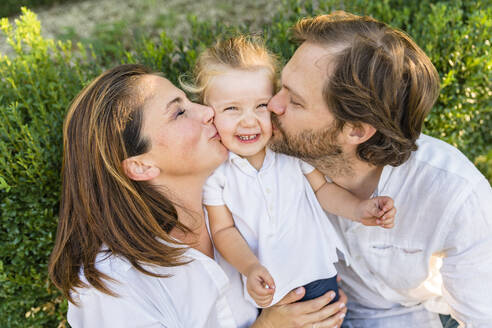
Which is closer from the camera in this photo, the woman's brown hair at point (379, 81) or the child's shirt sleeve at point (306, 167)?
the woman's brown hair at point (379, 81)

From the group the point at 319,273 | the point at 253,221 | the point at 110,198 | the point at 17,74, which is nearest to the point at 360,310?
the point at 319,273

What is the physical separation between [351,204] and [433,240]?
513 millimetres

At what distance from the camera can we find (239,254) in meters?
2.56

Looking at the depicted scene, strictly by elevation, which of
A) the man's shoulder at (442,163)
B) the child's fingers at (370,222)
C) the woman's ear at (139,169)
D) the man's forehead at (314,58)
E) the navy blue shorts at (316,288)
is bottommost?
the navy blue shorts at (316,288)

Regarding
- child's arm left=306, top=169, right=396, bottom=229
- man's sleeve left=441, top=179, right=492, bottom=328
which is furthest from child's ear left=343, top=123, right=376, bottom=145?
man's sleeve left=441, top=179, right=492, bottom=328

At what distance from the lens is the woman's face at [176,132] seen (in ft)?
7.92

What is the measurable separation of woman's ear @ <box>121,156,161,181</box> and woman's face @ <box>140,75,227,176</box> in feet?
0.11

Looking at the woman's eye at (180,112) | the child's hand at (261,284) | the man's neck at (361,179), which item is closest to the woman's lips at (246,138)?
the woman's eye at (180,112)

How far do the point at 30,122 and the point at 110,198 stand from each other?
44.7 inches

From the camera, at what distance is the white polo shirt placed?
263 cm

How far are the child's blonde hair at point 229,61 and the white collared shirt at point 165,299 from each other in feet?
3.42

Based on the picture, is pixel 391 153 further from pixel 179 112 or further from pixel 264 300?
pixel 179 112

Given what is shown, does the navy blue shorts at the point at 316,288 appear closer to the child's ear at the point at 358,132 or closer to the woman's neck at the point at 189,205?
the woman's neck at the point at 189,205

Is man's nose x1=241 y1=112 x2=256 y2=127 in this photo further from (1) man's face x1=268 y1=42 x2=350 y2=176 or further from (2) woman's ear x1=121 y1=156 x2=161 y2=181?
(2) woman's ear x1=121 y1=156 x2=161 y2=181
